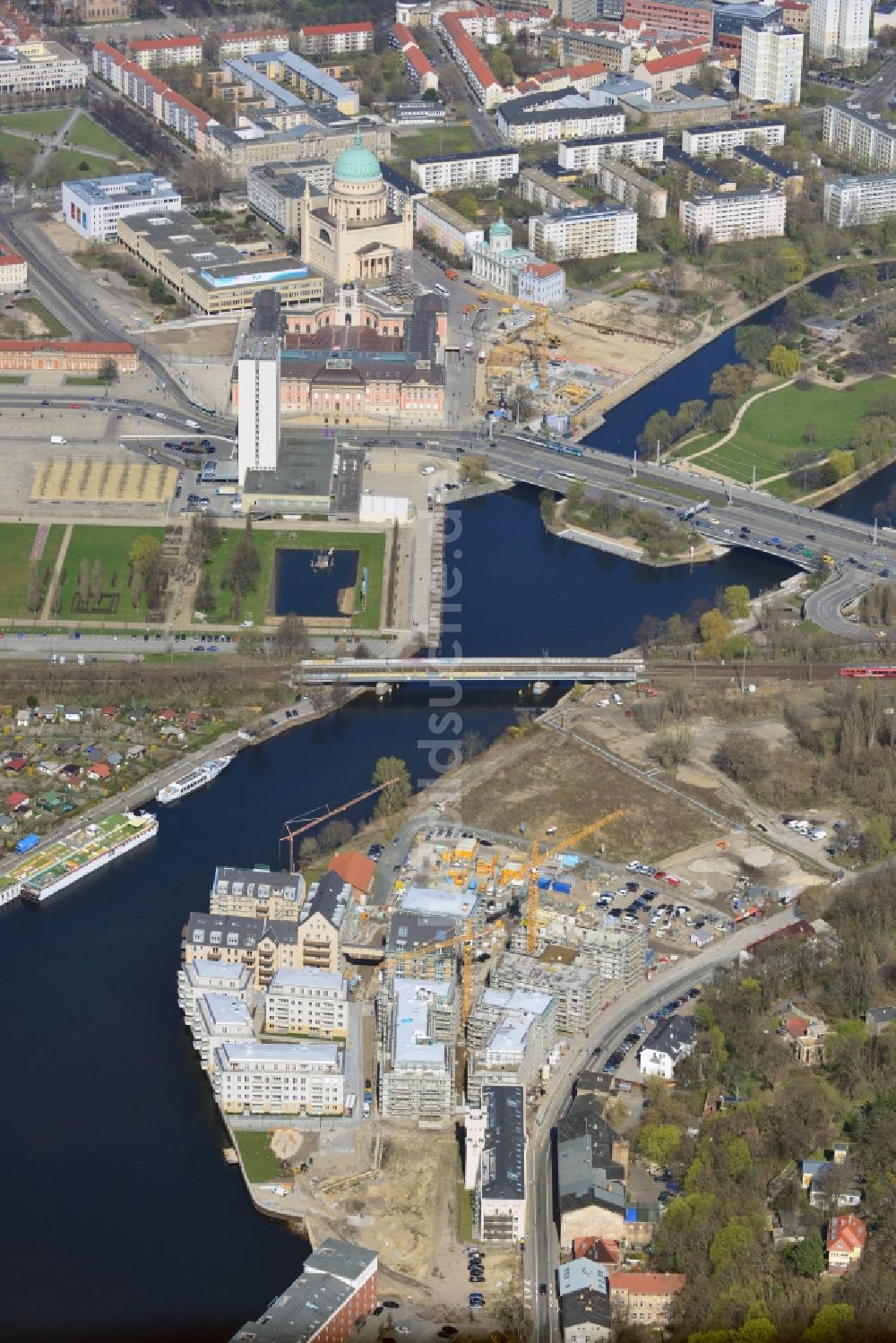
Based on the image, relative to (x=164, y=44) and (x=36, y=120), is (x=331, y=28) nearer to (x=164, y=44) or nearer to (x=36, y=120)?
(x=164, y=44)

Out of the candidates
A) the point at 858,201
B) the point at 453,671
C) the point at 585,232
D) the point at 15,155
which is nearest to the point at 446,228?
the point at 585,232

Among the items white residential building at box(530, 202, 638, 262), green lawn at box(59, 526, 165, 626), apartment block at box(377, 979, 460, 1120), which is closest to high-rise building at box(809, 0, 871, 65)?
white residential building at box(530, 202, 638, 262)

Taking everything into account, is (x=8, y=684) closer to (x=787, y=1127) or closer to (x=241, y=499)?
(x=241, y=499)

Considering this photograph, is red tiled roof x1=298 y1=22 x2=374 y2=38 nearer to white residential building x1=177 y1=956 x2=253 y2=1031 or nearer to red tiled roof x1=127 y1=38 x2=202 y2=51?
red tiled roof x1=127 y1=38 x2=202 y2=51

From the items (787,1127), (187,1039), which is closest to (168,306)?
(187,1039)

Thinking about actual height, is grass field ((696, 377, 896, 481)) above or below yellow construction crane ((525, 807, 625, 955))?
above

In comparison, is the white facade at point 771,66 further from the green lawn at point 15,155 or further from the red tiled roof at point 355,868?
the red tiled roof at point 355,868
